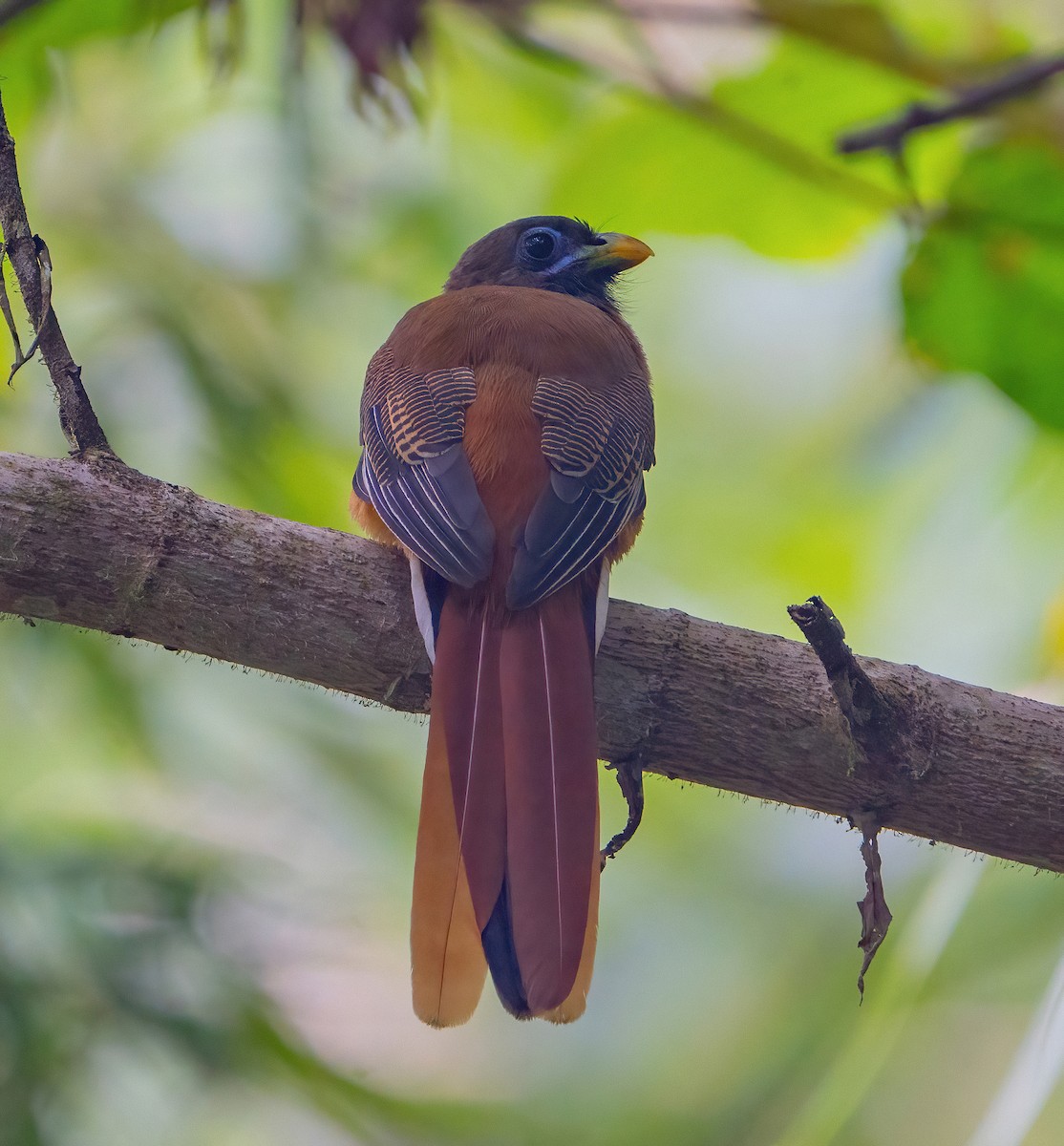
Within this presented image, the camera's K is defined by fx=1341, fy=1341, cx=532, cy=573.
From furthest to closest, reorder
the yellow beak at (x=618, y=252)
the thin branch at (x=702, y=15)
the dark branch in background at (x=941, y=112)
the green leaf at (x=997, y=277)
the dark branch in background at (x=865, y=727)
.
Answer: the yellow beak at (x=618, y=252) < the green leaf at (x=997, y=277) < the thin branch at (x=702, y=15) < the dark branch in background at (x=865, y=727) < the dark branch in background at (x=941, y=112)

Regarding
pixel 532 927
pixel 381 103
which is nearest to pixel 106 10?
pixel 381 103

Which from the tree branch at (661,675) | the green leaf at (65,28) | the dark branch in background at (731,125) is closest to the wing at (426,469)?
the tree branch at (661,675)

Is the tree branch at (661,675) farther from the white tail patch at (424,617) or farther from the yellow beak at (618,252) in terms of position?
the yellow beak at (618,252)

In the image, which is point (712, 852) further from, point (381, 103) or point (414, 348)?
point (381, 103)

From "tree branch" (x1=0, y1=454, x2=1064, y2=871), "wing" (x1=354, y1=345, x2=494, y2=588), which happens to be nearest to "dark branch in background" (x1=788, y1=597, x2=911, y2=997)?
"tree branch" (x1=0, y1=454, x2=1064, y2=871)

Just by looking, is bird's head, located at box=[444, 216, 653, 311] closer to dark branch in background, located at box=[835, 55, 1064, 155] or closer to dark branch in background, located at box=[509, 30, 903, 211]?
dark branch in background, located at box=[509, 30, 903, 211]

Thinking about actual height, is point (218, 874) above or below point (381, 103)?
below

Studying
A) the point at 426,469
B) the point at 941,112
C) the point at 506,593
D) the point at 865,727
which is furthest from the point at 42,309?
the point at 865,727
